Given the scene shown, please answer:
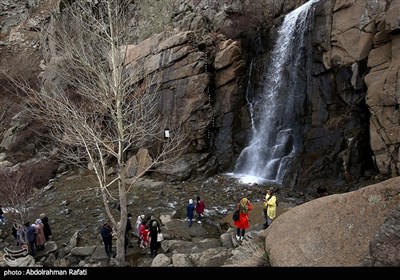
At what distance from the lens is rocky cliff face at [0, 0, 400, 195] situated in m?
15.5

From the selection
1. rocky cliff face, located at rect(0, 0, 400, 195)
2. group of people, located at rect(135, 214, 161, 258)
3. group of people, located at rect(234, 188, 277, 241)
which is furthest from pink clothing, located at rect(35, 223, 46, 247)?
rocky cliff face, located at rect(0, 0, 400, 195)

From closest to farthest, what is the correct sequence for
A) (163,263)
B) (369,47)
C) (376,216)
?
(376,216)
(163,263)
(369,47)

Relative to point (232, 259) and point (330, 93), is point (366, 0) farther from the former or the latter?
point (232, 259)

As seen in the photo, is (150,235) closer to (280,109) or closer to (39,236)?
(39,236)

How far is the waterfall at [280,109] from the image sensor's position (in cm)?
2020

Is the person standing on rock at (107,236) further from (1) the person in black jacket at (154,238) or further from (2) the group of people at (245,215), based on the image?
(2) the group of people at (245,215)

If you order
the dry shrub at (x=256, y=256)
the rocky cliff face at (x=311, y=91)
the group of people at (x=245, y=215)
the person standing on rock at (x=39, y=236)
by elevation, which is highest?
the rocky cliff face at (x=311, y=91)

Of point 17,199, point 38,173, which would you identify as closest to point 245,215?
point 17,199

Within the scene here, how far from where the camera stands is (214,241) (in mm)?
11422

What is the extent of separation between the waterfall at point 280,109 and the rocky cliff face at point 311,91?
82 cm

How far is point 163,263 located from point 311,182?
11.4 metres

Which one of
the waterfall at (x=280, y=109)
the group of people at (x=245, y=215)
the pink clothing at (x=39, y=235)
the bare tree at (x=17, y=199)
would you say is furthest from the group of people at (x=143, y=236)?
the waterfall at (x=280, y=109)

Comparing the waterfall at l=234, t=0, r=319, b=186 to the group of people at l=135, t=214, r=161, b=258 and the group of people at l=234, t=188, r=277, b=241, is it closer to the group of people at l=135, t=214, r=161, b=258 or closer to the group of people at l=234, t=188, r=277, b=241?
the group of people at l=234, t=188, r=277, b=241

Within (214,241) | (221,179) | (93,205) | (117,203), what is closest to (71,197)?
(93,205)
